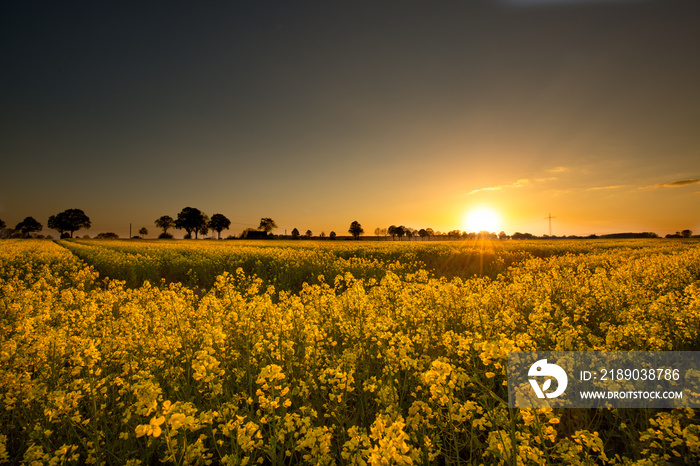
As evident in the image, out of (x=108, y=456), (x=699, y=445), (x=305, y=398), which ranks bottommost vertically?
(x=108, y=456)

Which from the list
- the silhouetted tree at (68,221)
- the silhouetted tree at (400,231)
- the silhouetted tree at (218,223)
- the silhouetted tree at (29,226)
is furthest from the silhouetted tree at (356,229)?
the silhouetted tree at (29,226)

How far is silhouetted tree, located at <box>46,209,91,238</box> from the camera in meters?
114

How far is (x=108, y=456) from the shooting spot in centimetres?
294

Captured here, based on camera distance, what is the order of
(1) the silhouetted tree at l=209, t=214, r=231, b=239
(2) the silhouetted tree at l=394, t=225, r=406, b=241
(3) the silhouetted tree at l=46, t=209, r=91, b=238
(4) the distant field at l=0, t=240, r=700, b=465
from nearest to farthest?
(4) the distant field at l=0, t=240, r=700, b=465
(3) the silhouetted tree at l=46, t=209, r=91, b=238
(1) the silhouetted tree at l=209, t=214, r=231, b=239
(2) the silhouetted tree at l=394, t=225, r=406, b=241

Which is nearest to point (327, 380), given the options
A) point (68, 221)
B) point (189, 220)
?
point (189, 220)

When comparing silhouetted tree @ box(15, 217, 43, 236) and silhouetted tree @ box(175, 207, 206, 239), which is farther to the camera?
silhouetted tree @ box(15, 217, 43, 236)

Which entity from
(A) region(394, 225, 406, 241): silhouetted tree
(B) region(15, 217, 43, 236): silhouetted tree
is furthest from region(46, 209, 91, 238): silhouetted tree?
(A) region(394, 225, 406, 241): silhouetted tree

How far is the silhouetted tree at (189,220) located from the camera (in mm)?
113625

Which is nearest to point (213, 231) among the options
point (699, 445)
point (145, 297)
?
point (145, 297)

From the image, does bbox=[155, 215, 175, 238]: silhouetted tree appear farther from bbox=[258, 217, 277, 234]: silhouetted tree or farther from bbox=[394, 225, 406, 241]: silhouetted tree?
bbox=[394, 225, 406, 241]: silhouetted tree

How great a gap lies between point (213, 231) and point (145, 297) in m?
126

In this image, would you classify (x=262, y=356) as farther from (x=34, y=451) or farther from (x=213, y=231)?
(x=213, y=231)

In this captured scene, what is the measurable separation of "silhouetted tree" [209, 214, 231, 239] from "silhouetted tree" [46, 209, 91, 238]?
150ft

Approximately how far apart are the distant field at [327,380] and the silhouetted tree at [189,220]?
116636 millimetres
